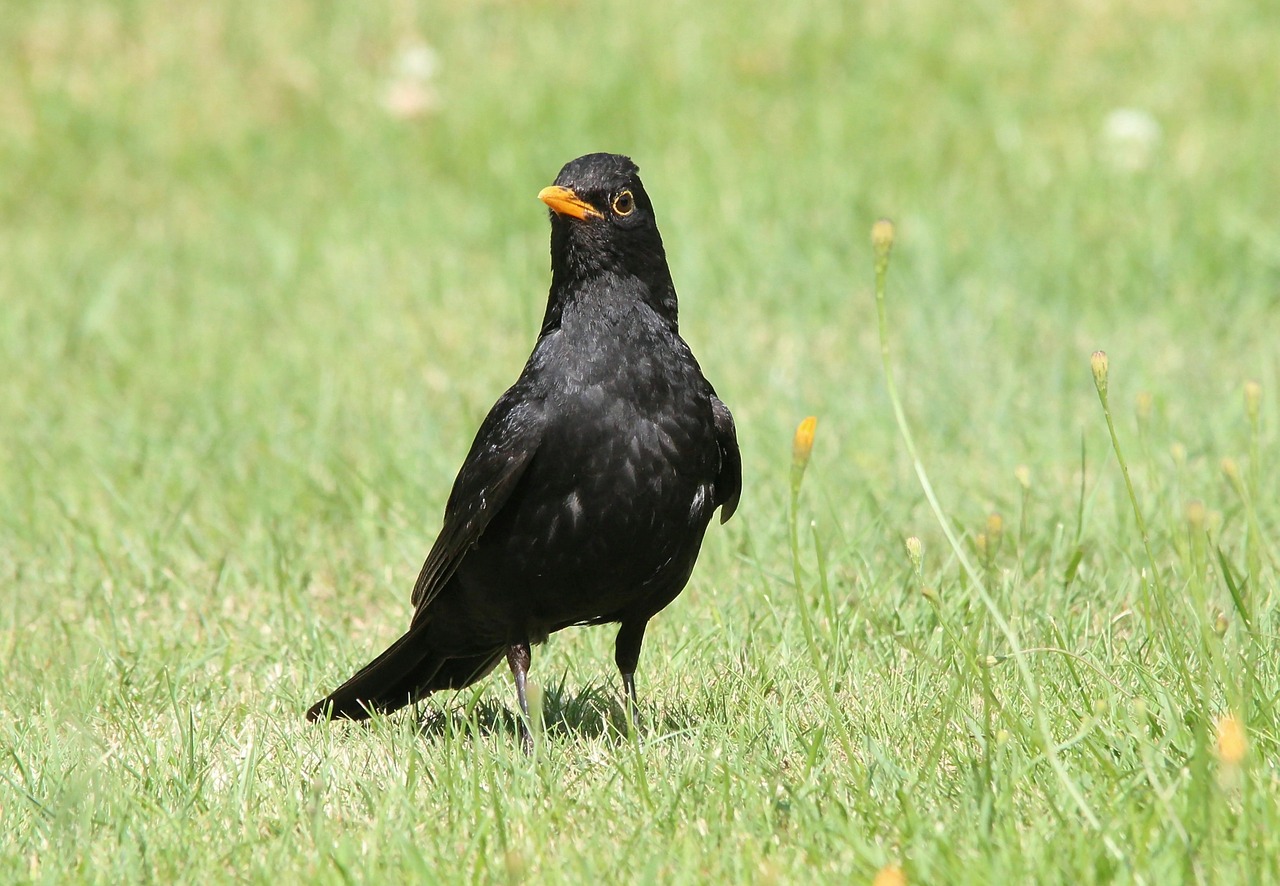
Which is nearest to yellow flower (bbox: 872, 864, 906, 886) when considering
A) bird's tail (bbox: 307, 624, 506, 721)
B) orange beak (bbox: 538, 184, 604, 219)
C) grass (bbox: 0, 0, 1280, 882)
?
grass (bbox: 0, 0, 1280, 882)

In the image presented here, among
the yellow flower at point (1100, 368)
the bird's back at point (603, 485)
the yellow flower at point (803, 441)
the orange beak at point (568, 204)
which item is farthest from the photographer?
the orange beak at point (568, 204)

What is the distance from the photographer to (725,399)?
662 cm

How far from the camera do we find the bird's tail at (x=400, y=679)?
4082 millimetres

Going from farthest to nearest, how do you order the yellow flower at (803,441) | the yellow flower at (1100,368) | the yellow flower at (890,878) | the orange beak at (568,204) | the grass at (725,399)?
the orange beak at (568,204) < the grass at (725,399) < the yellow flower at (1100,368) < the yellow flower at (803,441) < the yellow flower at (890,878)

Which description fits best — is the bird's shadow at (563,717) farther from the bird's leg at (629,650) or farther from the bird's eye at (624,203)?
the bird's eye at (624,203)

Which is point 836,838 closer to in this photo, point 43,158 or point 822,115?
point 822,115

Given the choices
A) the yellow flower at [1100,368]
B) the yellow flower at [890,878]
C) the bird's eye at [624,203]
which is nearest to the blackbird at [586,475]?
the bird's eye at [624,203]

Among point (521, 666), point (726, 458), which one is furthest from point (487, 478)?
point (726, 458)

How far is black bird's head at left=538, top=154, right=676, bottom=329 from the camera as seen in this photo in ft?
13.2

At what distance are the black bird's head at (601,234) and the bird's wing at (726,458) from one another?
29 centimetres

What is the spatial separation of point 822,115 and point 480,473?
6.52m

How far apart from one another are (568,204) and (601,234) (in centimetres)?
12

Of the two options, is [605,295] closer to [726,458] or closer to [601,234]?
[601,234]

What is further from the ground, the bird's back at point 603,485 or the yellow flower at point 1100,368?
the yellow flower at point 1100,368
